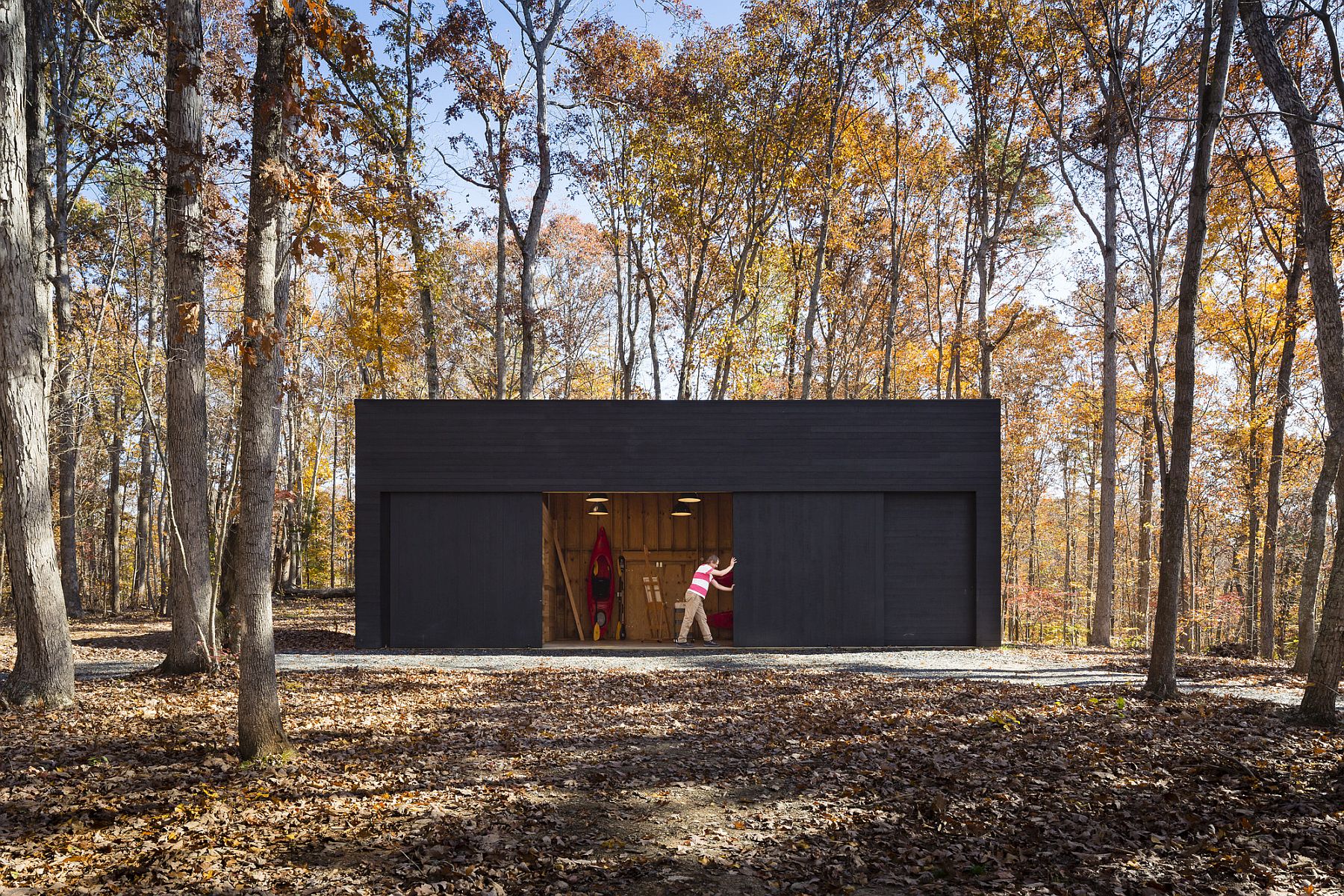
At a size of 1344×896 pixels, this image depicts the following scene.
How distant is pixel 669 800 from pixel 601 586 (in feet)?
31.3

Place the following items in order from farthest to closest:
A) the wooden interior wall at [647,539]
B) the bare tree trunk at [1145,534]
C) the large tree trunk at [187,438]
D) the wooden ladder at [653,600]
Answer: the bare tree trunk at [1145,534]
the wooden ladder at [653,600]
the wooden interior wall at [647,539]
the large tree trunk at [187,438]

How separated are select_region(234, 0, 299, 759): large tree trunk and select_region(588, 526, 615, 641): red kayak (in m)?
9.23

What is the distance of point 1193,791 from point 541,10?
16.9m

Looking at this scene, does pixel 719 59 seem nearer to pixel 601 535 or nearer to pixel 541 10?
pixel 541 10

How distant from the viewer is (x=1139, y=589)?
21.7 metres

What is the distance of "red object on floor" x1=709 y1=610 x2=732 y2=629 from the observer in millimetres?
14086

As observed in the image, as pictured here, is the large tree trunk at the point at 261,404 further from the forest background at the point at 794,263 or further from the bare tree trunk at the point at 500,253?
the bare tree trunk at the point at 500,253

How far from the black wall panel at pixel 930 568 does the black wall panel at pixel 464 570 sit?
528 centimetres

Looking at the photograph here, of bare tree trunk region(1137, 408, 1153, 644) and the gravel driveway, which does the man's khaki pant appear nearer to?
the gravel driveway

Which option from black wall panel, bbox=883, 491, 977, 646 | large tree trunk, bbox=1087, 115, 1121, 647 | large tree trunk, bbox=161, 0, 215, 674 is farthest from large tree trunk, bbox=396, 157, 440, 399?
large tree trunk, bbox=1087, 115, 1121, 647

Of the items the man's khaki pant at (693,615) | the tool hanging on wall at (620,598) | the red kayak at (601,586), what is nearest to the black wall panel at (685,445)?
the man's khaki pant at (693,615)

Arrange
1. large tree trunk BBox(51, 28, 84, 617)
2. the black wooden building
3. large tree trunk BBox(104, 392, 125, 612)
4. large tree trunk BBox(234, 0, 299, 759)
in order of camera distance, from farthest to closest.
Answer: large tree trunk BBox(104, 392, 125, 612)
large tree trunk BBox(51, 28, 84, 617)
the black wooden building
large tree trunk BBox(234, 0, 299, 759)

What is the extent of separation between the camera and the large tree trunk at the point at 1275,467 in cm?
A: 1354

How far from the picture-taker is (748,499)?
12.7 metres
